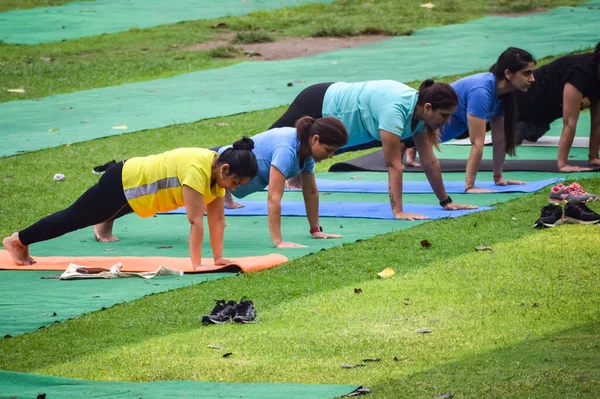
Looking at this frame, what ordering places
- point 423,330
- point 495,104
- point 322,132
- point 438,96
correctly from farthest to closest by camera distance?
point 495,104 → point 438,96 → point 322,132 → point 423,330

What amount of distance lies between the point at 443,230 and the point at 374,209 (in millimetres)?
1106

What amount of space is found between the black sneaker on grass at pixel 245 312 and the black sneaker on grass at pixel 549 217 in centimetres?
286

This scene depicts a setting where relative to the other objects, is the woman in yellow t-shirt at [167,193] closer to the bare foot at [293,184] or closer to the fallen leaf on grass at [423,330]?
the fallen leaf on grass at [423,330]

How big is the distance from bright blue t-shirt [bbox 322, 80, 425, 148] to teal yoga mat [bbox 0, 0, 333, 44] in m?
11.2

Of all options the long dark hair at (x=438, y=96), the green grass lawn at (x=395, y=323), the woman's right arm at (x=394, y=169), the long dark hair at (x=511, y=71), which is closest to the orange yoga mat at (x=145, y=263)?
the green grass lawn at (x=395, y=323)

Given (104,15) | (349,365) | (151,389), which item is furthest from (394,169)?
(104,15)

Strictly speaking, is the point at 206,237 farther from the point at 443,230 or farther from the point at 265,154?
the point at 443,230

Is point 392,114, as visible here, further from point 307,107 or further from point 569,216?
point 569,216

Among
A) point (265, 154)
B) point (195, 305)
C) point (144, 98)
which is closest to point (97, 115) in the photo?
point (144, 98)

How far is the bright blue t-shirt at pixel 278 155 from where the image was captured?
8.01 m

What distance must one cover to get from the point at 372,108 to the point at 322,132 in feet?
3.89

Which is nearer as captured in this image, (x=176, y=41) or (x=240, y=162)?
(x=240, y=162)

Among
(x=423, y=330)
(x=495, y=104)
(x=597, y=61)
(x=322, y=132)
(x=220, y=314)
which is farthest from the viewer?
(x=597, y=61)

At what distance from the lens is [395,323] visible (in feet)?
19.6
